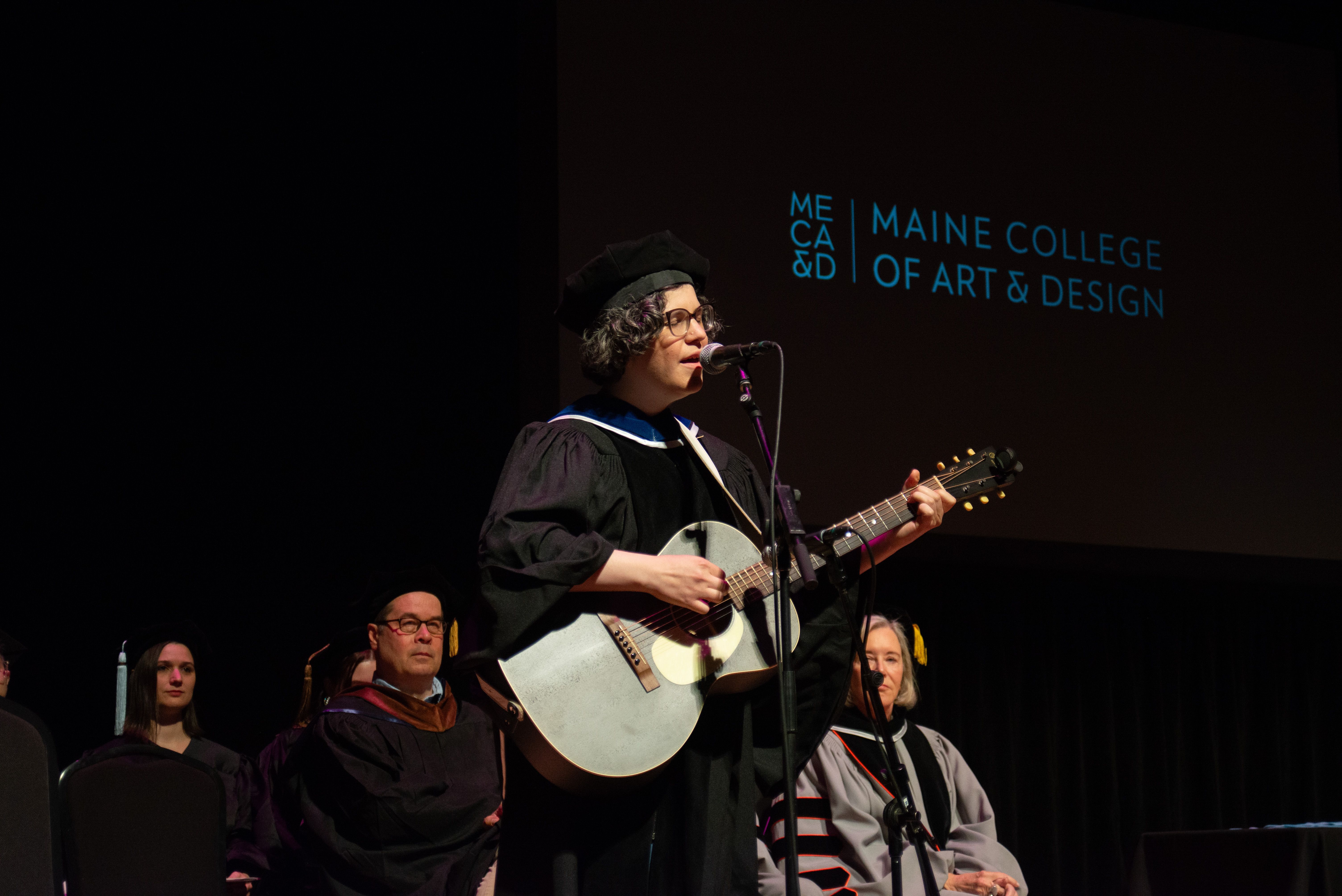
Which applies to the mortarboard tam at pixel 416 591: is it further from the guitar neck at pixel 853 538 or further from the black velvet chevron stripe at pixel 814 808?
the guitar neck at pixel 853 538

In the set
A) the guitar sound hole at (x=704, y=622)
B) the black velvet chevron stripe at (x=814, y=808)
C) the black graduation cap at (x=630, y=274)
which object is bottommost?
the black velvet chevron stripe at (x=814, y=808)

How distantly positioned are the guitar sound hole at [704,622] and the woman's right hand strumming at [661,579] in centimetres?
7

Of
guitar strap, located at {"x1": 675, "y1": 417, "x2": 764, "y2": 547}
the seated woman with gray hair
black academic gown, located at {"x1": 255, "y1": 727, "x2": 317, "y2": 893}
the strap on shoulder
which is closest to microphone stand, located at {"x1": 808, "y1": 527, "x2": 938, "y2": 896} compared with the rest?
guitar strap, located at {"x1": 675, "y1": 417, "x2": 764, "y2": 547}

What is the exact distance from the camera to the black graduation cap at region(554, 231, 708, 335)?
2369 millimetres

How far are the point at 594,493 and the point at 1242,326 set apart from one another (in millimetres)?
4541

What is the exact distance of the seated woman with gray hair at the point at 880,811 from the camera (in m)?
3.56

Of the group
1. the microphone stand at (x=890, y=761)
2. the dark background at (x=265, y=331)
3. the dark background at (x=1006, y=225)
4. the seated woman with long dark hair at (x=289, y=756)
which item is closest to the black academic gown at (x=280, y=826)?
the seated woman with long dark hair at (x=289, y=756)

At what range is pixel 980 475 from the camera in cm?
250

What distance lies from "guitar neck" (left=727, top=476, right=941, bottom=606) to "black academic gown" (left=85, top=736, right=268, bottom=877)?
11.4 ft

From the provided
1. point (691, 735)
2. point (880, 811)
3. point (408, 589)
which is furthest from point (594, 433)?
point (408, 589)

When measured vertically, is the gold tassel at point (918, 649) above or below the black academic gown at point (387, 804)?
above

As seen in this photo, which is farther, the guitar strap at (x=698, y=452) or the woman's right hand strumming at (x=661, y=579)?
the guitar strap at (x=698, y=452)

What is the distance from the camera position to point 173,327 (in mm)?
5352

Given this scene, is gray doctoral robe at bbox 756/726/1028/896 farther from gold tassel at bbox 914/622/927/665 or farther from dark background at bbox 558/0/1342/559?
dark background at bbox 558/0/1342/559
